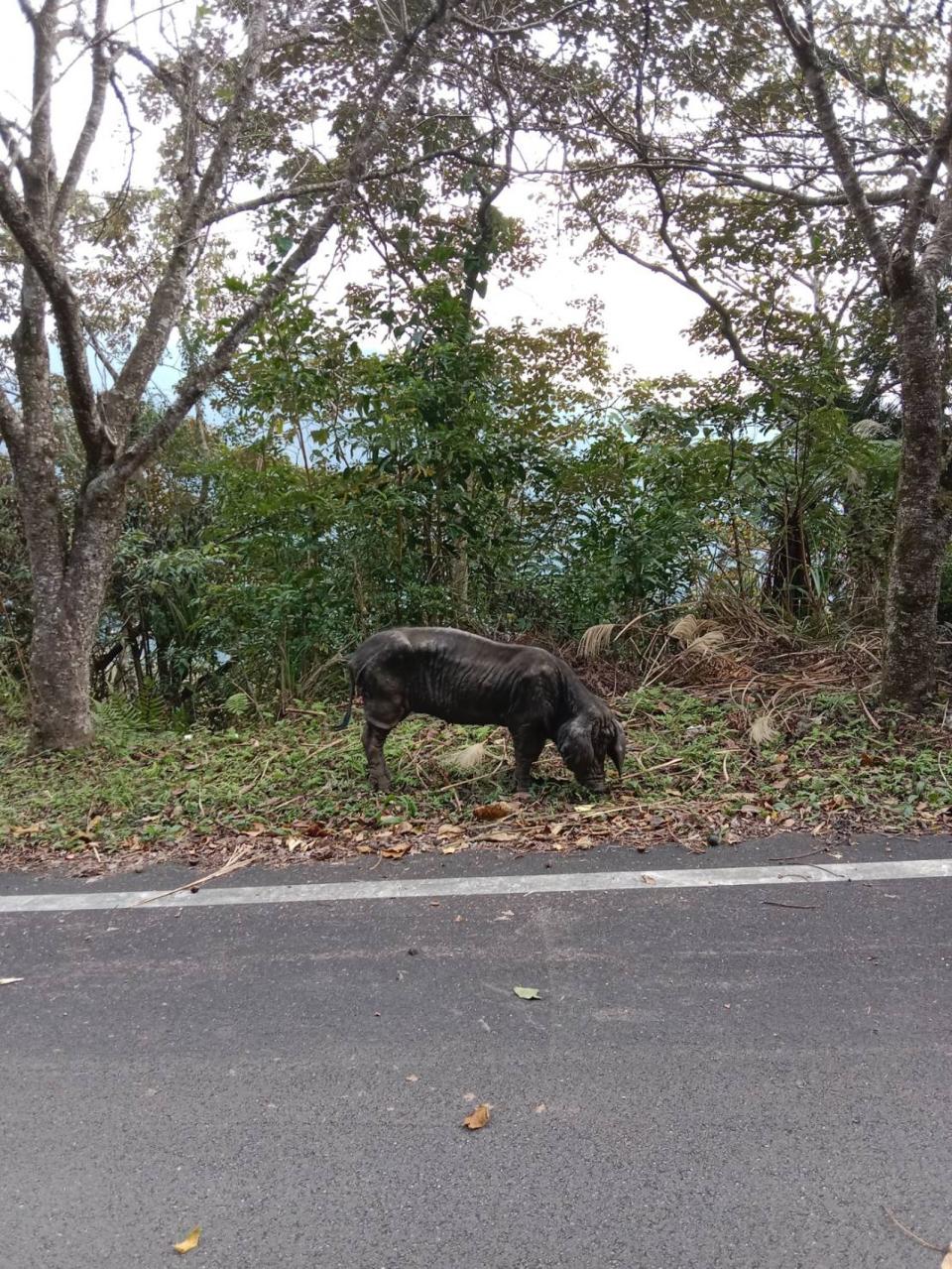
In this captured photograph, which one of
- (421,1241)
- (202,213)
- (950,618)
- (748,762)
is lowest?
(421,1241)

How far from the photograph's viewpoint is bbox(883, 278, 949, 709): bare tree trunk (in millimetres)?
5332

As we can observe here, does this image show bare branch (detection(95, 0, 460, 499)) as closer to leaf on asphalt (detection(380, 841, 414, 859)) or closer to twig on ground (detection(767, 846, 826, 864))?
leaf on asphalt (detection(380, 841, 414, 859))

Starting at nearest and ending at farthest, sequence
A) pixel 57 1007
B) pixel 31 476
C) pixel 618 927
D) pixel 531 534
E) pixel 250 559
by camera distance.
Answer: pixel 57 1007, pixel 618 927, pixel 31 476, pixel 250 559, pixel 531 534

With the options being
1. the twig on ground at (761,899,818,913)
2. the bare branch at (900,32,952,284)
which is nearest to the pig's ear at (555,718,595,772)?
the twig on ground at (761,899,818,913)

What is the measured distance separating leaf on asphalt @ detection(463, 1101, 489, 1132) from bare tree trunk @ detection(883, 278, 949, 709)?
4.27 meters

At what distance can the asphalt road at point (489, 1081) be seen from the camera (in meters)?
1.94

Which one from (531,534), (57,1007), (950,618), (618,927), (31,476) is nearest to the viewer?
(57,1007)

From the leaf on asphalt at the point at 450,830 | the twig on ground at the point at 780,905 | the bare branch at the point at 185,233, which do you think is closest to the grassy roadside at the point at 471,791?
the leaf on asphalt at the point at 450,830

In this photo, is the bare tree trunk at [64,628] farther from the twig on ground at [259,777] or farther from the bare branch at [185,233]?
the twig on ground at [259,777]

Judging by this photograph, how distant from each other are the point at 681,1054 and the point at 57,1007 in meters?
2.10

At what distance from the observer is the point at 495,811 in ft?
15.0

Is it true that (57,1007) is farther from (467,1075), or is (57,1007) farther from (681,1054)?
(681,1054)

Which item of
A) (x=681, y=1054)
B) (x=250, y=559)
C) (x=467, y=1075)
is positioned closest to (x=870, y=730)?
(x=681, y=1054)

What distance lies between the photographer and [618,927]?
3264mm
